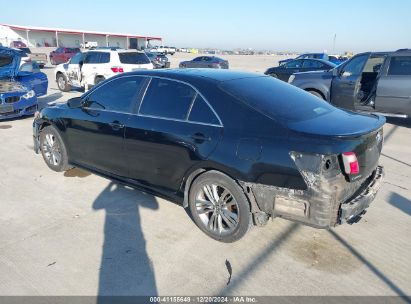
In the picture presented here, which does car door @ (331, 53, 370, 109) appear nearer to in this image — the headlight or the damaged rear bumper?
the damaged rear bumper

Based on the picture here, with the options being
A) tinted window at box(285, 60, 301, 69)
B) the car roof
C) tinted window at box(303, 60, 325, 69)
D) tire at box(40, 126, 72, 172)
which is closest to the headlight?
tire at box(40, 126, 72, 172)

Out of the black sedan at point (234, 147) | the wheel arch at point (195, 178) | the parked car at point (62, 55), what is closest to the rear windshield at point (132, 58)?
the black sedan at point (234, 147)

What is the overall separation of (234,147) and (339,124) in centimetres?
103

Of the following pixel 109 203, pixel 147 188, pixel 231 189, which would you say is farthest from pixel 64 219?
pixel 231 189

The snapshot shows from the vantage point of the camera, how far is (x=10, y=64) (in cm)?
898

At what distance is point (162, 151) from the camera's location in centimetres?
378

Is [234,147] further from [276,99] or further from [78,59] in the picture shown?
[78,59]

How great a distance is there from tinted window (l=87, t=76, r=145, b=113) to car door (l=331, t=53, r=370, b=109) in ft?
20.6

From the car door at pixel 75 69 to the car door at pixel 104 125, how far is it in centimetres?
896

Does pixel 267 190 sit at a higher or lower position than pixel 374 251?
higher

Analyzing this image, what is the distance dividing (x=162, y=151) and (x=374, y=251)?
2.40 meters

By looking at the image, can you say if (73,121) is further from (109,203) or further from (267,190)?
(267,190)

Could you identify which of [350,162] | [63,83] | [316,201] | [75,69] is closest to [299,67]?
[75,69]

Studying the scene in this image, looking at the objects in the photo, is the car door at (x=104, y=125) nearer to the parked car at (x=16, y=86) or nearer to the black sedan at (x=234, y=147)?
the black sedan at (x=234, y=147)
